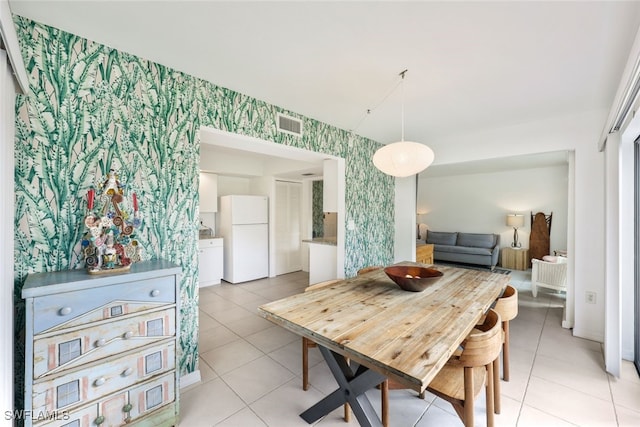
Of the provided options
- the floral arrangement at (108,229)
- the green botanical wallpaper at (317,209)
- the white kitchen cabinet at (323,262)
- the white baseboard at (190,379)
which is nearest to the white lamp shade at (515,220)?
the green botanical wallpaper at (317,209)

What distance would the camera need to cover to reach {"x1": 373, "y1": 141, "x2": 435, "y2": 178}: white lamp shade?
6.78 ft

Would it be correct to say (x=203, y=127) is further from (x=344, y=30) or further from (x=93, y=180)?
(x=344, y=30)

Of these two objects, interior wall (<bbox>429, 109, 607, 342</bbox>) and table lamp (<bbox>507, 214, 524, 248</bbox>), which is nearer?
interior wall (<bbox>429, 109, 607, 342</bbox>)

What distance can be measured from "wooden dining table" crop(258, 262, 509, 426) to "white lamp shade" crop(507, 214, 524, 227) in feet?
16.8

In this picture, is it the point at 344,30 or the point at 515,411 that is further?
the point at 515,411

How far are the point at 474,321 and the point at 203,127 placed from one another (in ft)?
7.74

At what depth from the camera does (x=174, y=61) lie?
6.36 ft

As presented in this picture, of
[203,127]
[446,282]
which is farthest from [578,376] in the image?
[203,127]

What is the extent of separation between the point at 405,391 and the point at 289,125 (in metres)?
2.66

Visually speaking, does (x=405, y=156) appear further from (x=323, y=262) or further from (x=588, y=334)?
(x=588, y=334)

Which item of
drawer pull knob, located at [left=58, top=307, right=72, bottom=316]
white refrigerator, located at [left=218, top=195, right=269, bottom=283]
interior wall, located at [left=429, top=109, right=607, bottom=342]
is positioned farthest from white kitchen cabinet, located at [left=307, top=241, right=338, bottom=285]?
drawer pull knob, located at [left=58, top=307, right=72, bottom=316]

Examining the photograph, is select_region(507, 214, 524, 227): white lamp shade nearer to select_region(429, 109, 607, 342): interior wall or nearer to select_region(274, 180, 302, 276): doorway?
select_region(429, 109, 607, 342): interior wall

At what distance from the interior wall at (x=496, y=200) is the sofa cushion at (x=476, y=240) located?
1.57 feet

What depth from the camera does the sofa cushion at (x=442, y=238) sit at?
22.7 feet
